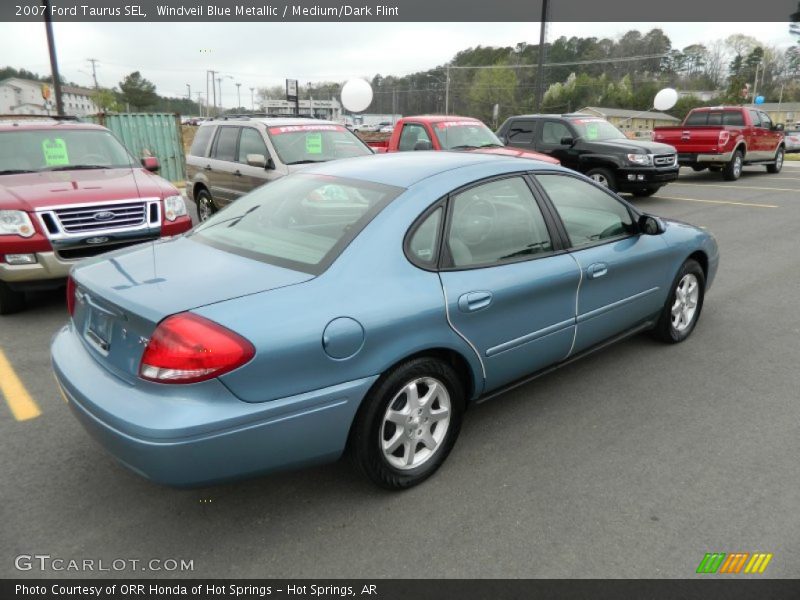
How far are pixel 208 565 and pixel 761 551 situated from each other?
7.46 ft

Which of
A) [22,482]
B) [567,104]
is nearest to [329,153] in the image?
[22,482]

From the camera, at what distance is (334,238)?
278cm

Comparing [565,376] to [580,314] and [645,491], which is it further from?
[645,491]

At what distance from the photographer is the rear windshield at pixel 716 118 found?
1623 centimetres

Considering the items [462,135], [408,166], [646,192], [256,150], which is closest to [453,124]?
[462,135]

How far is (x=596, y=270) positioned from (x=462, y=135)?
290 inches

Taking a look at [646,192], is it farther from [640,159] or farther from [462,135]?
[462,135]

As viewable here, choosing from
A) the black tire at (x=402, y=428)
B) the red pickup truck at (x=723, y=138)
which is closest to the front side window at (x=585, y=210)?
the black tire at (x=402, y=428)

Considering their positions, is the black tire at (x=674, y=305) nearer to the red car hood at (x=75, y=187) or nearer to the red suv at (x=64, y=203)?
the red suv at (x=64, y=203)

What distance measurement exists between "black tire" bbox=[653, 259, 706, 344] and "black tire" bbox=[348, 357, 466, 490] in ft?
7.38

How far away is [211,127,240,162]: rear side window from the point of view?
852 cm

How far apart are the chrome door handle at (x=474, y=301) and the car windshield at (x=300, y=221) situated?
594 mm
